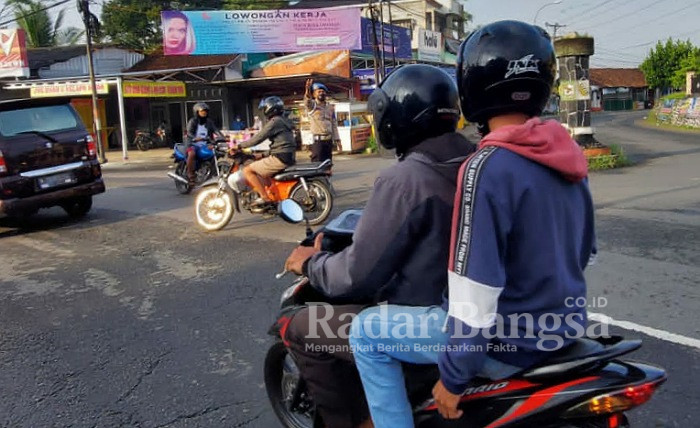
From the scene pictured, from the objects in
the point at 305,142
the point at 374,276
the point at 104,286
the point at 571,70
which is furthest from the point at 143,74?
the point at 374,276

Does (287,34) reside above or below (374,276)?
above

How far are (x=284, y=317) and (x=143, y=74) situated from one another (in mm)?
23502

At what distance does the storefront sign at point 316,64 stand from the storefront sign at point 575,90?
39.9 feet

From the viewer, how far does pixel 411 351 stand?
2074mm

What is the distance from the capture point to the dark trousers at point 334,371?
232cm

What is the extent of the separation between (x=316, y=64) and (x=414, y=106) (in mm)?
22547

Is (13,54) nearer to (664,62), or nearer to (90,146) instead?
(90,146)

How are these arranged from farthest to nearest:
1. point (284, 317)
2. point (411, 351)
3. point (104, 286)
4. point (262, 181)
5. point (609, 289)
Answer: point (262, 181)
point (104, 286)
point (609, 289)
point (284, 317)
point (411, 351)

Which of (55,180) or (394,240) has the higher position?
(394,240)

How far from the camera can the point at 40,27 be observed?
3509 cm

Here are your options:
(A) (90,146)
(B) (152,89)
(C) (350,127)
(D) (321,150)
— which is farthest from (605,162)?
(B) (152,89)

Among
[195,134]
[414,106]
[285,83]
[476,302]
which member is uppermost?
[285,83]

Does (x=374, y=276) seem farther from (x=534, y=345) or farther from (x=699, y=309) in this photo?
(x=699, y=309)

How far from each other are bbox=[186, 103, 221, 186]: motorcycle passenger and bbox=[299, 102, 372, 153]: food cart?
9.02 m
